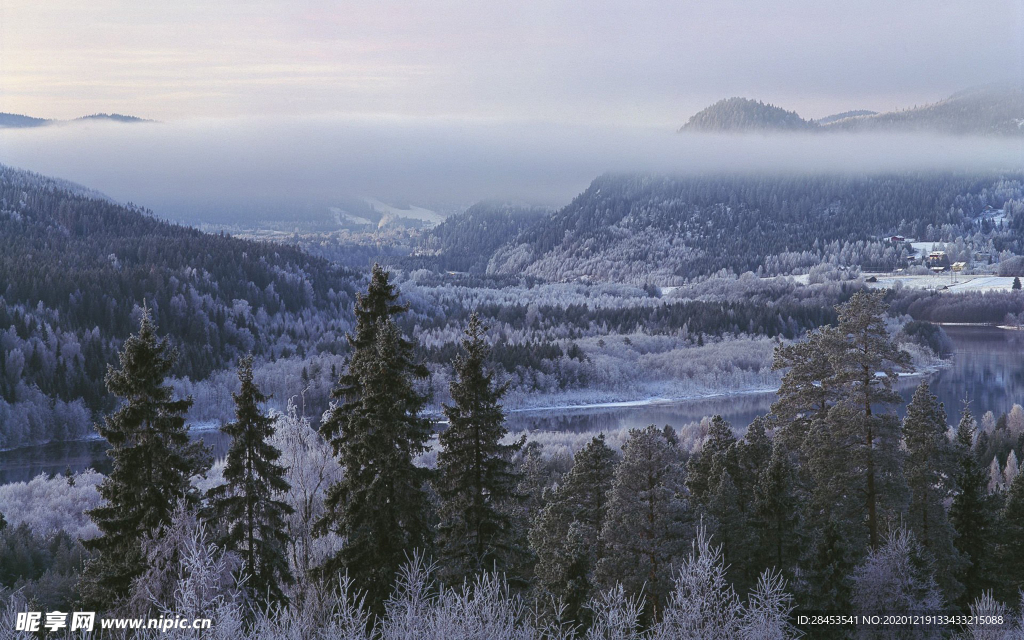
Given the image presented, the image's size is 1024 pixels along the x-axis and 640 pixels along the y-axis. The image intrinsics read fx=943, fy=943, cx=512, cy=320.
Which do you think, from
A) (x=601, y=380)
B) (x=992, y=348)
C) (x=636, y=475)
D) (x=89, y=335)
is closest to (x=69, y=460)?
(x=89, y=335)

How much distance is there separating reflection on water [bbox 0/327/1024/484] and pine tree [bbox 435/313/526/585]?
72.6 metres

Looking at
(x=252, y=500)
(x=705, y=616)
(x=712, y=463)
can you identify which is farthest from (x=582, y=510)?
(x=252, y=500)

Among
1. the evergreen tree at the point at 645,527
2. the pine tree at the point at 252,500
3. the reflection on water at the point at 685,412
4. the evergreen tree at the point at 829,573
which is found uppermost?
the pine tree at the point at 252,500

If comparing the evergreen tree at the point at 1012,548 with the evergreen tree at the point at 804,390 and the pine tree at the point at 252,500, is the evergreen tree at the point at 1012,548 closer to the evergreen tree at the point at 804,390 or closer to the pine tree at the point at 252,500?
the evergreen tree at the point at 804,390

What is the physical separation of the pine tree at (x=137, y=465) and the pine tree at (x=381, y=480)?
13.0 feet

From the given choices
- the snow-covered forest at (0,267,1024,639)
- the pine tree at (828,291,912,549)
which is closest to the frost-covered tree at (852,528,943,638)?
the snow-covered forest at (0,267,1024,639)

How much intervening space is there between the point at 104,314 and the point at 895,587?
13981cm

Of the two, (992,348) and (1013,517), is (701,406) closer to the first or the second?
(992,348)

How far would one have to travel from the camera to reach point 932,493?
34219mm

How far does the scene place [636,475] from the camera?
29.5 m

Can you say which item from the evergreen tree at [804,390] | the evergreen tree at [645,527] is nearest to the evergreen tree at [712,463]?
the evergreen tree at [804,390]

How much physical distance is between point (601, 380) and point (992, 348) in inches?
2956

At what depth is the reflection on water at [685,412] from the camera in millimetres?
98375

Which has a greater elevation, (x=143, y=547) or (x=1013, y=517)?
(x=143, y=547)
